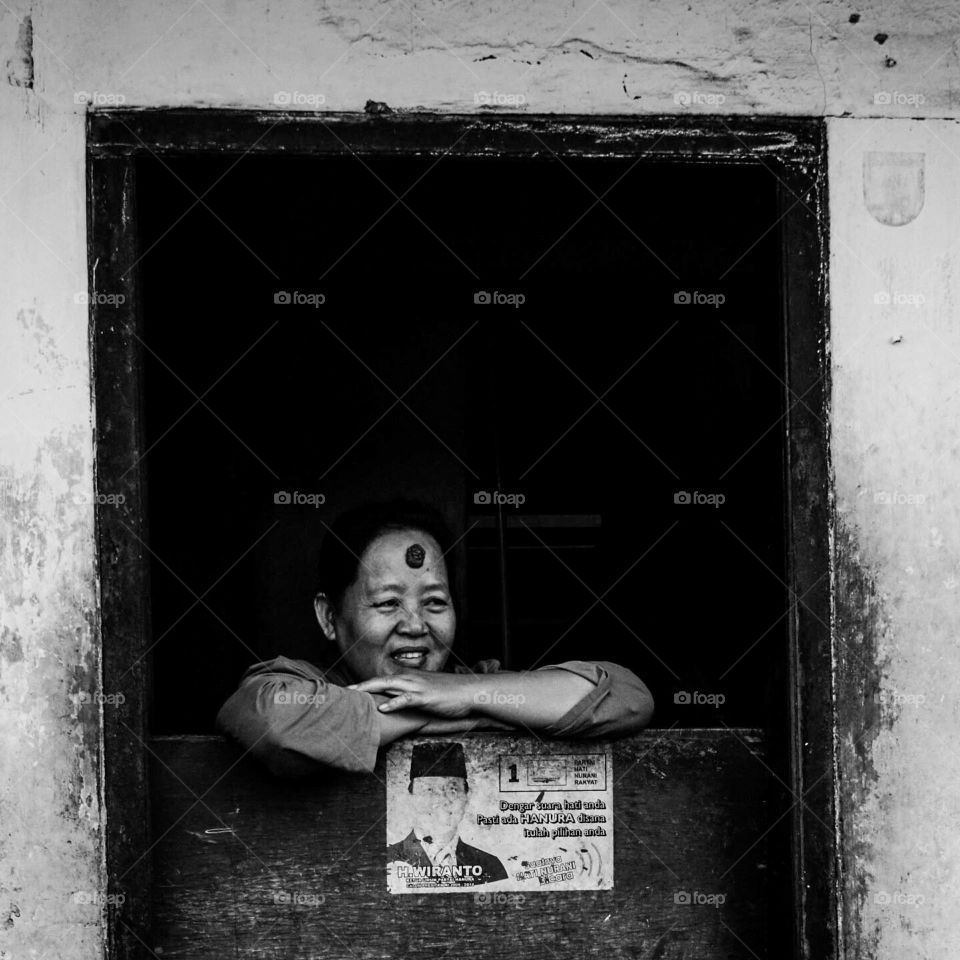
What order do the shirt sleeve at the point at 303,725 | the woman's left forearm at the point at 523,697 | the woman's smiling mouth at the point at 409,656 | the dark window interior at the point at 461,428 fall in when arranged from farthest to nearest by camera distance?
the dark window interior at the point at 461,428, the woman's smiling mouth at the point at 409,656, the woman's left forearm at the point at 523,697, the shirt sleeve at the point at 303,725

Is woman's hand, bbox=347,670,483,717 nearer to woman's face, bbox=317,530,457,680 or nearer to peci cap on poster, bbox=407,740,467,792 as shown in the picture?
peci cap on poster, bbox=407,740,467,792

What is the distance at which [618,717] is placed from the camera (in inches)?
103

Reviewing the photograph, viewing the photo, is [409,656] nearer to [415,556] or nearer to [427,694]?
[415,556]

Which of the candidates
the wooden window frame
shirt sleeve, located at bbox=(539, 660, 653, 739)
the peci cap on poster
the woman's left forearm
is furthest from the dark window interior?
the peci cap on poster

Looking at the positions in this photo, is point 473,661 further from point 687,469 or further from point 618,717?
point 618,717

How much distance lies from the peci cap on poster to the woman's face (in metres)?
0.43

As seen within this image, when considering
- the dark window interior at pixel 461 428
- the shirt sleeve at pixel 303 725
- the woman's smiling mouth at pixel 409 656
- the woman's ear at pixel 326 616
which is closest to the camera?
the shirt sleeve at pixel 303 725

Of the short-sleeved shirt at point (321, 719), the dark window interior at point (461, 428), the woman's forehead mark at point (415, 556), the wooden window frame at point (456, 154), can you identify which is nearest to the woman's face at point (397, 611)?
the woman's forehead mark at point (415, 556)

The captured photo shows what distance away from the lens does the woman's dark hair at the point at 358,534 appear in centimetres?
313

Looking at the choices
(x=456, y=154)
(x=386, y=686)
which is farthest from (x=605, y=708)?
(x=456, y=154)

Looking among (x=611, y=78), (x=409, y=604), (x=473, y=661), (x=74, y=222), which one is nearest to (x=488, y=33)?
(x=611, y=78)

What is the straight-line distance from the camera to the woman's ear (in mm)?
3191

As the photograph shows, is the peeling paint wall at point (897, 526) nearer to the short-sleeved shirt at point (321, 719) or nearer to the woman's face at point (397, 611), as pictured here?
the short-sleeved shirt at point (321, 719)

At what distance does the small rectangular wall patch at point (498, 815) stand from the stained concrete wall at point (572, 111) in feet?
1.63
